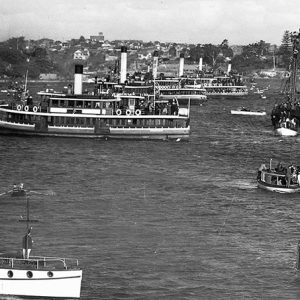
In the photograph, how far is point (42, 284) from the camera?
34.4m

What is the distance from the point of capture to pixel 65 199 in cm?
5744

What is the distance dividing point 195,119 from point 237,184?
68980 millimetres

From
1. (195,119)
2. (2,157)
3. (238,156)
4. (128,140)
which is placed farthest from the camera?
(195,119)

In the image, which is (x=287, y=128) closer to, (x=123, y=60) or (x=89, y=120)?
(x=123, y=60)

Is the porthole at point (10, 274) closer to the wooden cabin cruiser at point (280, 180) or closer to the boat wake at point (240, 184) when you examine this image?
the wooden cabin cruiser at point (280, 180)

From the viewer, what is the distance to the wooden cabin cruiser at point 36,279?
34.2m

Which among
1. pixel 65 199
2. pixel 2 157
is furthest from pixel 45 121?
pixel 65 199

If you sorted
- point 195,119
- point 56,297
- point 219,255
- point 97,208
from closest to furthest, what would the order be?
point 56,297
point 219,255
point 97,208
point 195,119

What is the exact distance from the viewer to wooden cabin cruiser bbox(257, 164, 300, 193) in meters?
61.1

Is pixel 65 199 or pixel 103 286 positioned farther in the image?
pixel 65 199

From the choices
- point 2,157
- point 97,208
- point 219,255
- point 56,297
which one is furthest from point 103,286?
point 2,157

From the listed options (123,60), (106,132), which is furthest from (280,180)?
(123,60)

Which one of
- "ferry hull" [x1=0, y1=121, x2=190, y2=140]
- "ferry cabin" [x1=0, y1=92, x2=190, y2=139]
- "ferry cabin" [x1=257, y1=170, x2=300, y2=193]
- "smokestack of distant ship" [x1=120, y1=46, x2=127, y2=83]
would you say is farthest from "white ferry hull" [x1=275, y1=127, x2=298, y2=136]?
"ferry cabin" [x1=257, y1=170, x2=300, y2=193]

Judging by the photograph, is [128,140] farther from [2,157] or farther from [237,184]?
[237,184]
